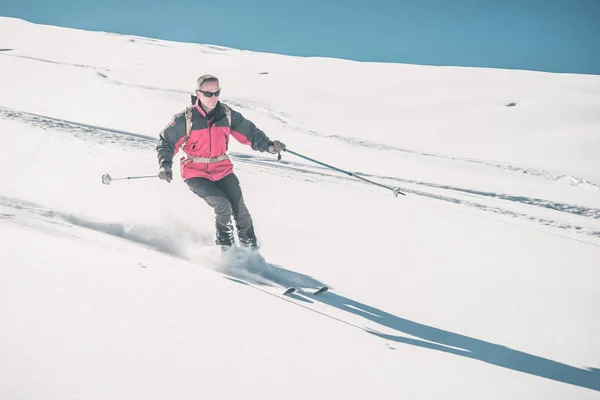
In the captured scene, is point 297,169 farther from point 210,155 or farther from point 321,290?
point 321,290

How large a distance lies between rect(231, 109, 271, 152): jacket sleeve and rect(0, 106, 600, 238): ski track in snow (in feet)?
11.0

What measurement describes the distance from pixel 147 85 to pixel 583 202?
52.7 ft

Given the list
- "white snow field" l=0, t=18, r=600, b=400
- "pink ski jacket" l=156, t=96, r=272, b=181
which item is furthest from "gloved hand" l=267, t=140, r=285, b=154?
"white snow field" l=0, t=18, r=600, b=400

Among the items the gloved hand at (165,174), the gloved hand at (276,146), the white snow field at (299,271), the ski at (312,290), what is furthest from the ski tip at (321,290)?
the gloved hand at (276,146)

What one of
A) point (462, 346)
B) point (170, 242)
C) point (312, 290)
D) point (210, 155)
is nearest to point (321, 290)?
point (312, 290)

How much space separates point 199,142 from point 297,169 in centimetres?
456

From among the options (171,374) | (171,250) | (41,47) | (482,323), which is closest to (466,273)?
(482,323)

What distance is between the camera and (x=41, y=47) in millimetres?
28422

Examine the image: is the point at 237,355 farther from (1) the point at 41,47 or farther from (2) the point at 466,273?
(1) the point at 41,47

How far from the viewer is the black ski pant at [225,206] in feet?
16.6

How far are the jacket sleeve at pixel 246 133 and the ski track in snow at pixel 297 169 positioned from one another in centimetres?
335

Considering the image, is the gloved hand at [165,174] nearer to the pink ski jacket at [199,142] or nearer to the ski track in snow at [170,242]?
the pink ski jacket at [199,142]

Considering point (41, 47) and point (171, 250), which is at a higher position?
point (41, 47)

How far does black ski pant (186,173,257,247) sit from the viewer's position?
5.05m
